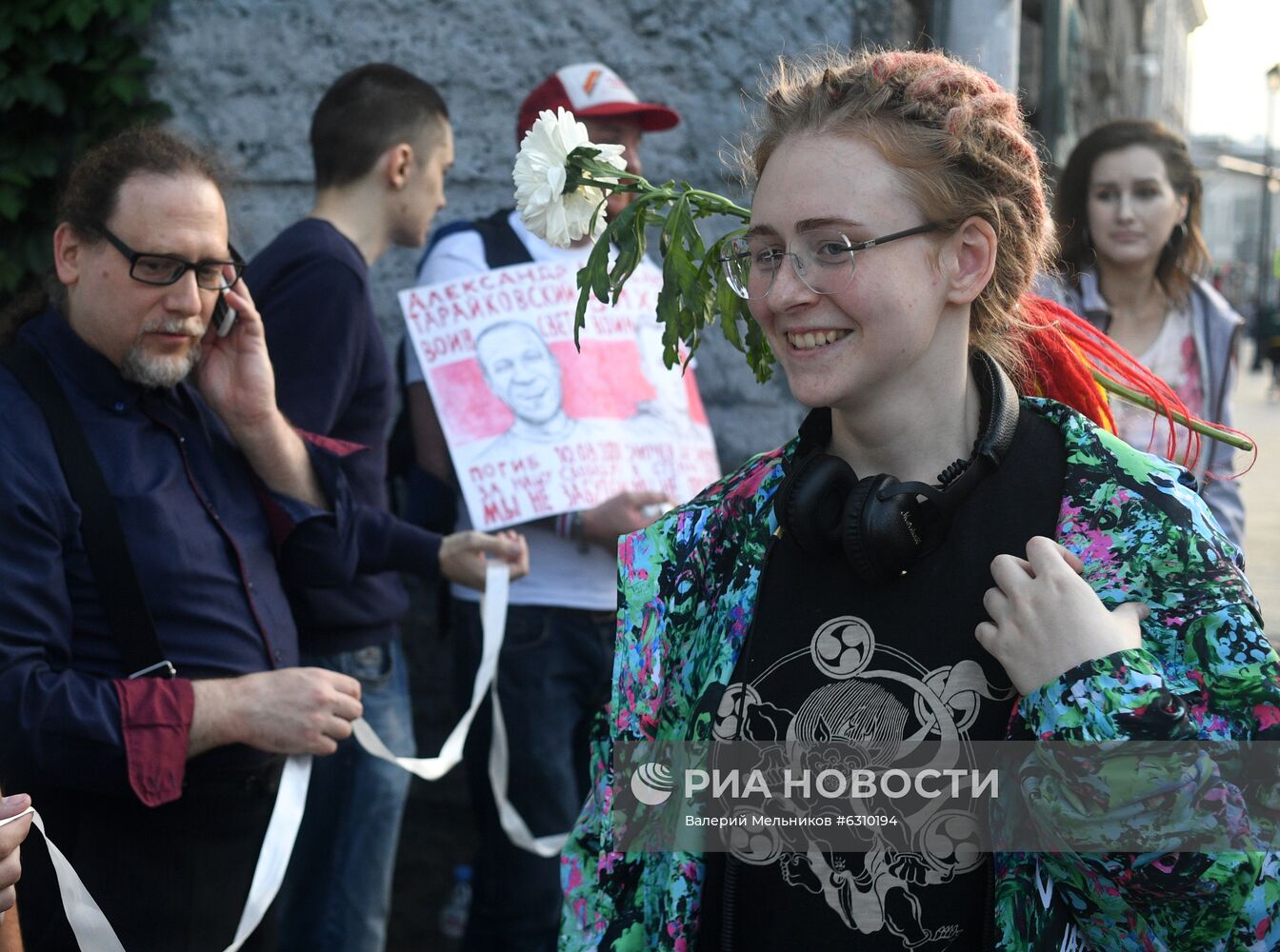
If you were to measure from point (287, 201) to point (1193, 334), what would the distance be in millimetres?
2918

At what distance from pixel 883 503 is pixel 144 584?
1379mm

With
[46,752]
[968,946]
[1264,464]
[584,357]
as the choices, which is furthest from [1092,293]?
[1264,464]

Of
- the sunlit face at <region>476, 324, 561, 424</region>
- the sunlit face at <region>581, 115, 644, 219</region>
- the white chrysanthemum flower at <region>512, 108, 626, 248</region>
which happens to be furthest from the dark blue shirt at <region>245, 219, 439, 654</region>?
A: the white chrysanthemum flower at <region>512, 108, 626, 248</region>

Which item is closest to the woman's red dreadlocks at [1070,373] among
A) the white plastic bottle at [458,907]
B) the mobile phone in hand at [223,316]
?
the mobile phone in hand at [223,316]

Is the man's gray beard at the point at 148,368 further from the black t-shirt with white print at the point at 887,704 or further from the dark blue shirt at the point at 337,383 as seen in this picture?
the black t-shirt with white print at the point at 887,704

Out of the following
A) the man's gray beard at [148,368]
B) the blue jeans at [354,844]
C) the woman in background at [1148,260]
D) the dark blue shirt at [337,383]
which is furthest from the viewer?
the woman in background at [1148,260]

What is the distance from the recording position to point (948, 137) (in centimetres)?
173

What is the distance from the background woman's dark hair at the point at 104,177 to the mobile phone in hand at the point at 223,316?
9.5 inches

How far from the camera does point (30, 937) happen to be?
2355mm

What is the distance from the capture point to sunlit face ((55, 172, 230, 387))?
8.35ft

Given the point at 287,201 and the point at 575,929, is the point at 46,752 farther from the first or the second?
the point at 287,201

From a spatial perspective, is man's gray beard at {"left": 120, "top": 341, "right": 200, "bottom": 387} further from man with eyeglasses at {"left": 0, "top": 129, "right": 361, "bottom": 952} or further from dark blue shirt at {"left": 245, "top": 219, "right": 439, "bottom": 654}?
dark blue shirt at {"left": 245, "top": 219, "right": 439, "bottom": 654}

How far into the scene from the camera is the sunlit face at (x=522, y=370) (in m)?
3.59

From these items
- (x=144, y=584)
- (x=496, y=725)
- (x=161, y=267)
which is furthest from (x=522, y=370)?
(x=144, y=584)
